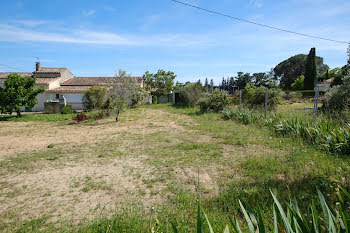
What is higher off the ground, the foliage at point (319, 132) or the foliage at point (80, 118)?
the foliage at point (319, 132)

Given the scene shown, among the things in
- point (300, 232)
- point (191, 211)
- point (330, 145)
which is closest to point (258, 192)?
point (191, 211)

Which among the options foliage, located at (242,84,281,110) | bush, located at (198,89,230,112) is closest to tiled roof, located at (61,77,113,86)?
bush, located at (198,89,230,112)

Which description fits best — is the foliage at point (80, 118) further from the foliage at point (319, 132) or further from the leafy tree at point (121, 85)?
the foliage at point (319, 132)

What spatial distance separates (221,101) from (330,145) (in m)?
11.2

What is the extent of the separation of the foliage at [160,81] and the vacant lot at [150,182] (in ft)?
87.6

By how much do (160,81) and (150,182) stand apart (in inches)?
1159

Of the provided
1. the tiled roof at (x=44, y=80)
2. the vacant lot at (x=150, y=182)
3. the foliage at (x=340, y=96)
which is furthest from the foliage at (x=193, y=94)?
the tiled roof at (x=44, y=80)

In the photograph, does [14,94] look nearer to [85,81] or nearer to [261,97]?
[85,81]

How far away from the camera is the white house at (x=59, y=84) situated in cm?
2448

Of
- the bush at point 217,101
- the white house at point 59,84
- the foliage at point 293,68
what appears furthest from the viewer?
Answer: the foliage at point 293,68

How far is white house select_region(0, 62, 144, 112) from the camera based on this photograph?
24.5 m

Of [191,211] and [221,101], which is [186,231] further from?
[221,101]

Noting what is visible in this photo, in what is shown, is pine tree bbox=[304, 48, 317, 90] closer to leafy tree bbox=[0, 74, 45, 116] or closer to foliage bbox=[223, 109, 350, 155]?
foliage bbox=[223, 109, 350, 155]

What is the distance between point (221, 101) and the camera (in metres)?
15.7
